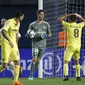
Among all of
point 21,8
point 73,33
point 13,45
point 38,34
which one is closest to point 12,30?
point 13,45

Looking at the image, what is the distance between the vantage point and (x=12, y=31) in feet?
45.0

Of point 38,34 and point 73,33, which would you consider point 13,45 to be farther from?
point 38,34

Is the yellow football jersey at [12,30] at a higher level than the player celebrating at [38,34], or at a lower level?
higher

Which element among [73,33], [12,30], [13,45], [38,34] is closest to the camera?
[13,45]

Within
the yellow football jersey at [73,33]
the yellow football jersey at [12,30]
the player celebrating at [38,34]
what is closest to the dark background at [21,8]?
the player celebrating at [38,34]

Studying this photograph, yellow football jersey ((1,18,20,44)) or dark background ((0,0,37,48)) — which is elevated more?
yellow football jersey ((1,18,20,44))

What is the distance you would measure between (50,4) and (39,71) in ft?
9.87

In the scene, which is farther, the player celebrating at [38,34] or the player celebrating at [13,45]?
the player celebrating at [38,34]

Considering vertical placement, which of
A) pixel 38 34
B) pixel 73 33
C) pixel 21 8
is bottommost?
pixel 21 8

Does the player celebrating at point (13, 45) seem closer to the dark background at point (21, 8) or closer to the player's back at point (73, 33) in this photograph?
the player's back at point (73, 33)

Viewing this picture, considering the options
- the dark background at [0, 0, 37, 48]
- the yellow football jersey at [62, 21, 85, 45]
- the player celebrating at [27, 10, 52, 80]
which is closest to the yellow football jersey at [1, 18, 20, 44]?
the yellow football jersey at [62, 21, 85, 45]

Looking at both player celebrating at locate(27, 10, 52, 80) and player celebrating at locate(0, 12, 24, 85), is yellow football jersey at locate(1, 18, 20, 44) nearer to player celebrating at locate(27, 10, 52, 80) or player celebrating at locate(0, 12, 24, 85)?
player celebrating at locate(0, 12, 24, 85)

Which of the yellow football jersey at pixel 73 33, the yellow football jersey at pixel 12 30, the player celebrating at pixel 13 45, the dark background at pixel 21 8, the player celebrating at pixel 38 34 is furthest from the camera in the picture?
the dark background at pixel 21 8

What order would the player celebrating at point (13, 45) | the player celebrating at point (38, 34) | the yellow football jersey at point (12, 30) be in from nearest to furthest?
the player celebrating at point (13, 45) < the yellow football jersey at point (12, 30) < the player celebrating at point (38, 34)
